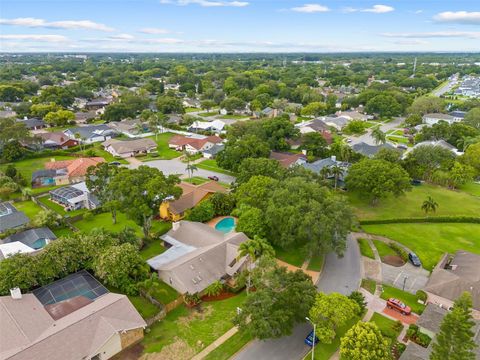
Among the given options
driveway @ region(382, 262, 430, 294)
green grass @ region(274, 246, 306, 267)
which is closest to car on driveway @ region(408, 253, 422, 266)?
driveway @ region(382, 262, 430, 294)

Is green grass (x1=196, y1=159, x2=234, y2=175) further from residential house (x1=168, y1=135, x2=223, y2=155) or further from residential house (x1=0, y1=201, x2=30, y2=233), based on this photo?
residential house (x1=0, y1=201, x2=30, y2=233)

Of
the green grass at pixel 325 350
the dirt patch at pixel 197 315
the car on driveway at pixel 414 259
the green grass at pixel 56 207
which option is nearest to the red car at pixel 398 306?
the green grass at pixel 325 350

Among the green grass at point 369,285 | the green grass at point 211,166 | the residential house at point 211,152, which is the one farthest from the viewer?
the residential house at point 211,152

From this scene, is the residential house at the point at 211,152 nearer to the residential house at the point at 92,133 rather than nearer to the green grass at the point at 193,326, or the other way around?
the residential house at the point at 92,133

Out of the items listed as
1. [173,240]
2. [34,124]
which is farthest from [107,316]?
[34,124]

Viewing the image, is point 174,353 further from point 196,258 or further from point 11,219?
point 11,219

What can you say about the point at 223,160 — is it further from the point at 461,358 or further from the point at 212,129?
the point at 461,358

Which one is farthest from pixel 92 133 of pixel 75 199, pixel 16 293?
pixel 16 293
